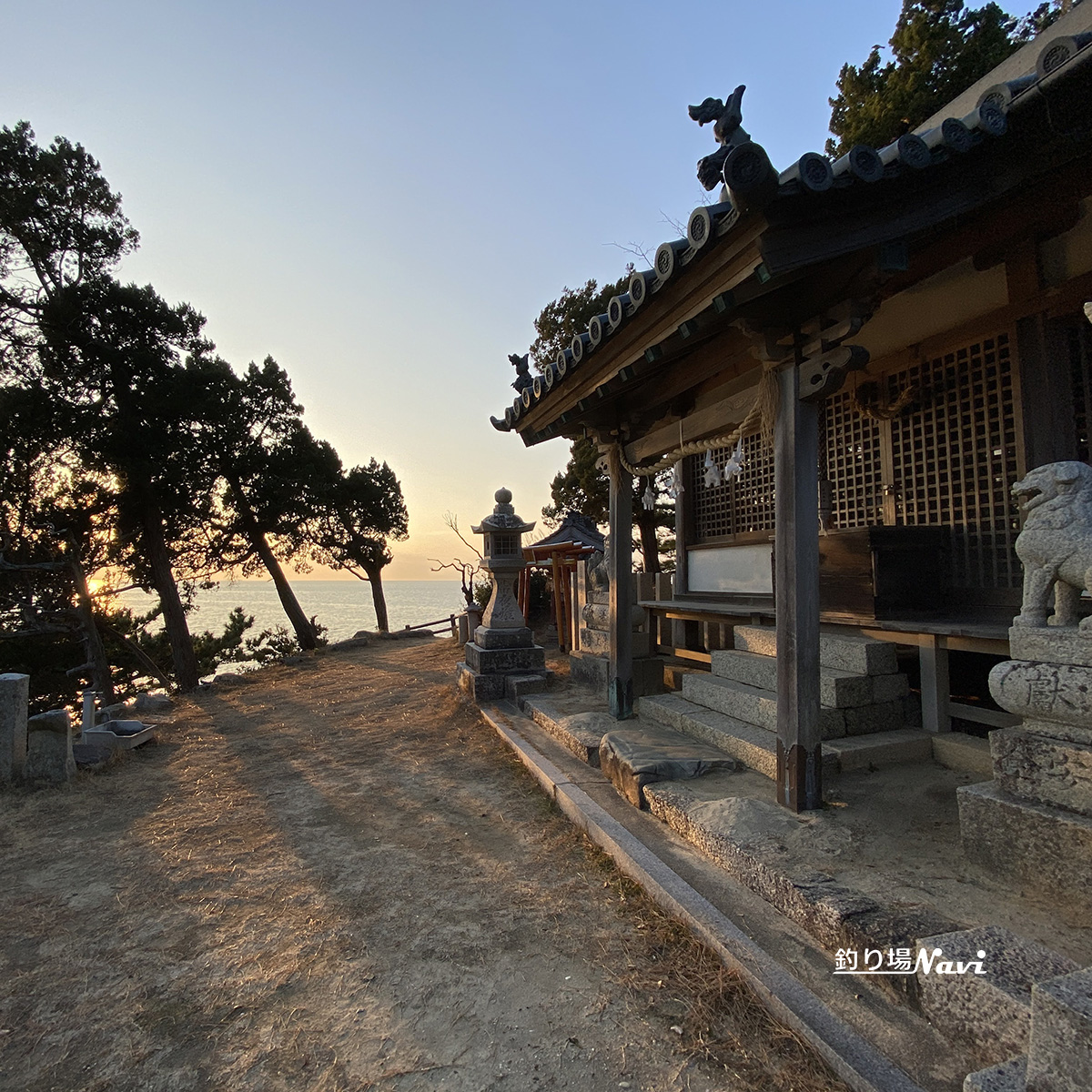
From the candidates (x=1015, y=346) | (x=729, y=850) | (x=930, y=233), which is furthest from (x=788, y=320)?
(x=729, y=850)

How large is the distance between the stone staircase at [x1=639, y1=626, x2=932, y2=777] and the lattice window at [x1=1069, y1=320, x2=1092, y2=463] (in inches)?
75.0

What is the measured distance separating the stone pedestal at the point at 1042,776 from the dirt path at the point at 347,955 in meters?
1.42

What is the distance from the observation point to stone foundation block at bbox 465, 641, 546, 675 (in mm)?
8422

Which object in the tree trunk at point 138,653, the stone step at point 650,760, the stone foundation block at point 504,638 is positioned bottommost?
the tree trunk at point 138,653

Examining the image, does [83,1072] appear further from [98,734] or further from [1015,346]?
[1015,346]

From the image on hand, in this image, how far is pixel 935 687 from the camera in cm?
456

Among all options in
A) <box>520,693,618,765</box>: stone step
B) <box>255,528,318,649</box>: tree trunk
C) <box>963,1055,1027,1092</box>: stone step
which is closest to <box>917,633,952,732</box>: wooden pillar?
<box>520,693,618,765</box>: stone step

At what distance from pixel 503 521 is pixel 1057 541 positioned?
736cm

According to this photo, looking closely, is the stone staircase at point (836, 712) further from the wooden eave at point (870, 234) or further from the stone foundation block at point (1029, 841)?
the wooden eave at point (870, 234)

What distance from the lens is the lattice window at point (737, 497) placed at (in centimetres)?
727

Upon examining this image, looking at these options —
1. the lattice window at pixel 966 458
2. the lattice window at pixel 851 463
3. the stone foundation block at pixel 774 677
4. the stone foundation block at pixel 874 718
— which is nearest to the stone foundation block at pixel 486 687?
the stone foundation block at pixel 774 677

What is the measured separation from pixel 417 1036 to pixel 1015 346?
5.55 m

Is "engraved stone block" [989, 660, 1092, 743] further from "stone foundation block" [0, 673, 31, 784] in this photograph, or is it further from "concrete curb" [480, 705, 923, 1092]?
"stone foundation block" [0, 673, 31, 784]

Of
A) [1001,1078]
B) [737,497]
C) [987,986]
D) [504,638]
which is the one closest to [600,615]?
[504,638]
